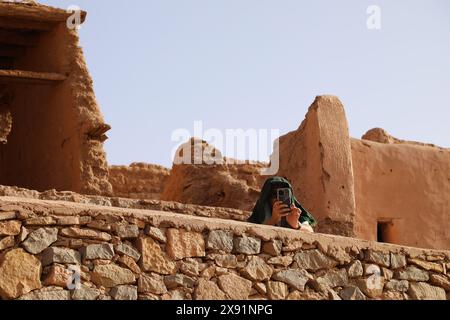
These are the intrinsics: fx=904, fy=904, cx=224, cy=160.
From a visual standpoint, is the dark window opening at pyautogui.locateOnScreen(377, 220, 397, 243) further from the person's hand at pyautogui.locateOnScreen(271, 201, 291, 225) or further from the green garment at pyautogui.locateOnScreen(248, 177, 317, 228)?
the person's hand at pyautogui.locateOnScreen(271, 201, 291, 225)

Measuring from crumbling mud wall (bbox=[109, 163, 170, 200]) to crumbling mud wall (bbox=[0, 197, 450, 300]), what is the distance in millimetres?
7441

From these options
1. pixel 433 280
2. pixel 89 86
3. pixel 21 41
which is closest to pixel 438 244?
pixel 433 280

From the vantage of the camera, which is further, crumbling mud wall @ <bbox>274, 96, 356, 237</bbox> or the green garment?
crumbling mud wall @ <bbox>274, 96, 356, 237</bbox>

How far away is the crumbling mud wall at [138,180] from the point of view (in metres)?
14.7

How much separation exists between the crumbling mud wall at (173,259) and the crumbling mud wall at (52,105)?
2.98 m

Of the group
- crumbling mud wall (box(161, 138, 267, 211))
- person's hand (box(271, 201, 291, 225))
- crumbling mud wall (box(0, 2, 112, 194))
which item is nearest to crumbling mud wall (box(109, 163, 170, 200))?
crumbling mud wall (box(161, 138, 267, 211))

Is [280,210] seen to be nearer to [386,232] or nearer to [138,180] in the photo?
[386,232]

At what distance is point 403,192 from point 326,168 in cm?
131

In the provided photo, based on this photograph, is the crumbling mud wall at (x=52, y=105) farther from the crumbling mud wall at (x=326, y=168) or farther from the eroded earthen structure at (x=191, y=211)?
the crumbling mud wall at (x=326, y=168)

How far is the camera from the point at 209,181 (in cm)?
1079

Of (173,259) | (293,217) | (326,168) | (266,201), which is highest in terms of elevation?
(326,168)

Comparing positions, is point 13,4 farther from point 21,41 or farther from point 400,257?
point 400,257

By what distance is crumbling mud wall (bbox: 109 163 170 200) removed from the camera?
14.7m

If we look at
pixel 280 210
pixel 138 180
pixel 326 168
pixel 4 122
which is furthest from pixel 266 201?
pixel 138 180
